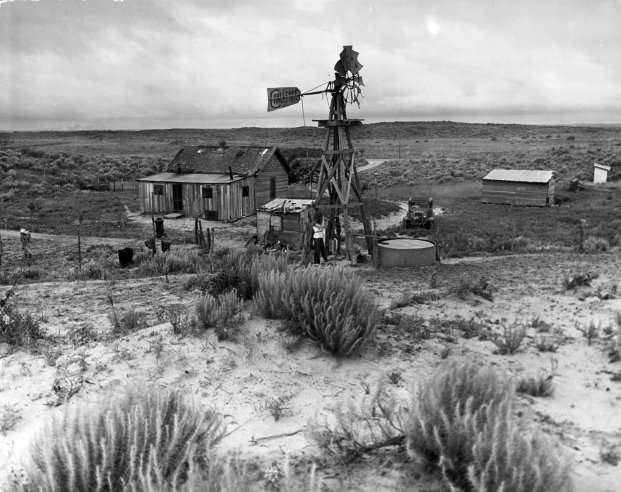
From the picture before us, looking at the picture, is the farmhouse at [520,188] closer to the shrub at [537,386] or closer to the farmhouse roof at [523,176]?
the farmhouse roof at [523,176]

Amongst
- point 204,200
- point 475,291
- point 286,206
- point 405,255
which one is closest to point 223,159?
point 204,200

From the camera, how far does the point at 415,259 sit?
1308 centimetres

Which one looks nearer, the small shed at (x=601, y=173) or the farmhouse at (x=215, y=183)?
the farmhouse at (x=215, y=183)

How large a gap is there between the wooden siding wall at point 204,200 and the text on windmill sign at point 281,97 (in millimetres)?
13645

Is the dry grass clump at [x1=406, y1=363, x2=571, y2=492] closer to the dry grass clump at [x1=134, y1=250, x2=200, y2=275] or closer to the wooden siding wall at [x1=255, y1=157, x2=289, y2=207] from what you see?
the dry grass clump at [x1=134, y1=250, x2=200, y2=275]

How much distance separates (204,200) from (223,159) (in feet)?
11.3

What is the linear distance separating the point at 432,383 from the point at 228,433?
1.61m

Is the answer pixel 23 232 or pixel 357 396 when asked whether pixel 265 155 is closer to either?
pixel 23 232

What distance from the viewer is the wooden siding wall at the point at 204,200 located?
2683 centimetres

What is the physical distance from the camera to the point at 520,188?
89.8 feet

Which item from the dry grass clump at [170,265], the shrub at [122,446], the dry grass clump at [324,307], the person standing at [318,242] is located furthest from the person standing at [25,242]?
the shrub at [122,446]

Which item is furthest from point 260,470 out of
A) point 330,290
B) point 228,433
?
point 330,290

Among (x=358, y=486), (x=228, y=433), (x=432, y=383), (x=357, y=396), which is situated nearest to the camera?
(x=358, y=486)

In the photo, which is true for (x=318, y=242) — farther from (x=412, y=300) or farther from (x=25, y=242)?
(x=25, y=242)
